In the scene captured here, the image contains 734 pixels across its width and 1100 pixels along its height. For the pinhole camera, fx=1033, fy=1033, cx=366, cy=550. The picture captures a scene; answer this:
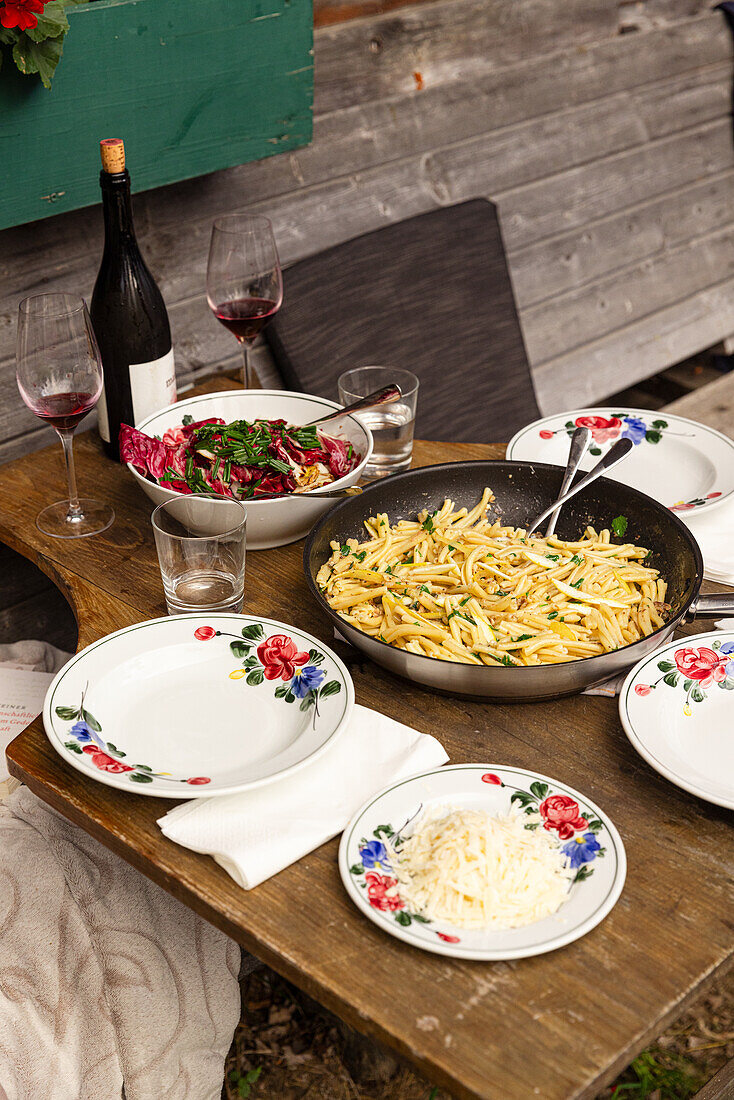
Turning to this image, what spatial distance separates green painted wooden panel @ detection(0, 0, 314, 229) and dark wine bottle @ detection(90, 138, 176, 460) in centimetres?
14

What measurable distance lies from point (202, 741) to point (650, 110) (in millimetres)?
2732

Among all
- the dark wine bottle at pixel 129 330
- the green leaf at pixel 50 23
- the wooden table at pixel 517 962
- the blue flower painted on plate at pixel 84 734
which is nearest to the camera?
the wooden table at pixel 517 962

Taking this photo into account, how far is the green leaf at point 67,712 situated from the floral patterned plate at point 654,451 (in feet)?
2.56

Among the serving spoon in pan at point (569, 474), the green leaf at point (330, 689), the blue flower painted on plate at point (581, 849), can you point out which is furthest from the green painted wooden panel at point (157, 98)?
the blue flower painted on plate at point (581, 849)

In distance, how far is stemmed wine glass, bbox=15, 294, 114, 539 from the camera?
4.38 ft

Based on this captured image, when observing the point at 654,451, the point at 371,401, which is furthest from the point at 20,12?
the point at 654,451

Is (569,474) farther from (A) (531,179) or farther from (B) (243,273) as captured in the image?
(A) (531,179)

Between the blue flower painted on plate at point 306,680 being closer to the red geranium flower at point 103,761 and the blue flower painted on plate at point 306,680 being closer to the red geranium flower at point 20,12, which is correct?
the red geranium flower at point 103,761

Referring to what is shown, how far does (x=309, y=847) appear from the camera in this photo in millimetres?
938

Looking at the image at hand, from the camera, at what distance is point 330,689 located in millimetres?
1080

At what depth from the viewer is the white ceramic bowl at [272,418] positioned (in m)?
1.34

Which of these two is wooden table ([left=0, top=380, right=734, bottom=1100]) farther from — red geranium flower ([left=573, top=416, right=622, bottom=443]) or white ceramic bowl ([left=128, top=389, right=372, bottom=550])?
red geranium flower ([left=573, top=416, right=622, bottom=443])

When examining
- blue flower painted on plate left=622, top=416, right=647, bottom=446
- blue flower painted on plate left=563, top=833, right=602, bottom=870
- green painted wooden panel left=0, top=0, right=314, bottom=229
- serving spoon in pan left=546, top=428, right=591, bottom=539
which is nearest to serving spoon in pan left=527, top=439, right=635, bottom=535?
serving spoon in pan left=546, top=428, right=591, bottom=539

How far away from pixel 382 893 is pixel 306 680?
0.93ft
